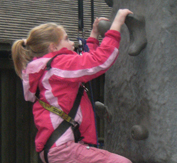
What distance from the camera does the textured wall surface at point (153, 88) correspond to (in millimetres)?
1369

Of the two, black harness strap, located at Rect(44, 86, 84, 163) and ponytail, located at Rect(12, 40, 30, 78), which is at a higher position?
ponytail, located at Rect(12, 40, 30, 78)

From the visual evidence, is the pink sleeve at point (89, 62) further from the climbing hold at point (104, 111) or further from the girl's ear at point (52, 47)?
the climbing hold at point (104, 111)

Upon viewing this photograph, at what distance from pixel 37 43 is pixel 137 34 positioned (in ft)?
2.24

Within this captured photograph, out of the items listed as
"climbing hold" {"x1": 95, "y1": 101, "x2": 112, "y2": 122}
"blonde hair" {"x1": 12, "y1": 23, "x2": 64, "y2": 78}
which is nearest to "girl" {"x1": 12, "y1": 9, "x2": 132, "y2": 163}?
"blonde hair" {"x1": 12, "y1": 23, "x2": 64, "y2": 78}

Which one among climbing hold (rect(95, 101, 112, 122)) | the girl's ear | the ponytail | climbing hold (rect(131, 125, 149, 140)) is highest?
the girl's ear

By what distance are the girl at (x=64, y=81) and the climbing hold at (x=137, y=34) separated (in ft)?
0.19

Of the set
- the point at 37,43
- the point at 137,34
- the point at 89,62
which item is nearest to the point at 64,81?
the point at 89,62

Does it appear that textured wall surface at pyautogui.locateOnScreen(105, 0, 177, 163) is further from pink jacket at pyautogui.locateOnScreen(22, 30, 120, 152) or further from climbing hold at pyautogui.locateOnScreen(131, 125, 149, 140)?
pink jacket at pyautogui.locateOnScreen(22, 30, 120, 152)

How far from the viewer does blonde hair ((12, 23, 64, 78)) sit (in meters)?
1.88

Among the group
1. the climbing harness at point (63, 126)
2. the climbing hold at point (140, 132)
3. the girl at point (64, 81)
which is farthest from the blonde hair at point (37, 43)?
the climbing hold at point (140, 132)

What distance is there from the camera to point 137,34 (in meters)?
1.51

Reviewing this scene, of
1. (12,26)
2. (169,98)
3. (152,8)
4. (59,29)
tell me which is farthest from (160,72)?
(12,26)

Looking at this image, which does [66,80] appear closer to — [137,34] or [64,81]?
[64,81]

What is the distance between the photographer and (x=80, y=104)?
1.77m
